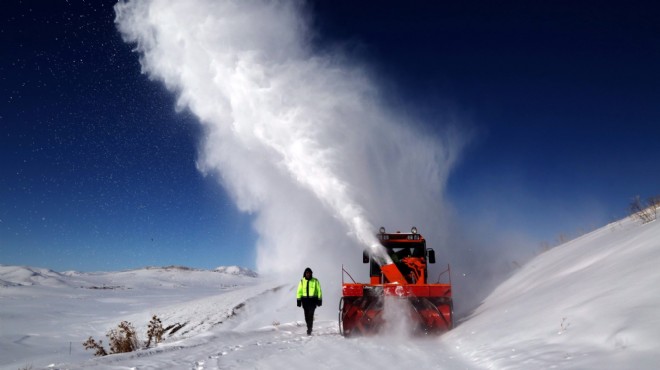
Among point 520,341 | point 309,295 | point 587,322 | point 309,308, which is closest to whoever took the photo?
point 587,322

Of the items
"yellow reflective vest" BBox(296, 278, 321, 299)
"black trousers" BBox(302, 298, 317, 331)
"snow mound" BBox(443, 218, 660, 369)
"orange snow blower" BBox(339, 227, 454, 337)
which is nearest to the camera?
"snow mound" BBox(443, 218, 660, 369)

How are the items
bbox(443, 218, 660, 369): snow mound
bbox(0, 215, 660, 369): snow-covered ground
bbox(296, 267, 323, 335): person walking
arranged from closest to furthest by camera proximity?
bbox(443, 218, 660, 369): snow mound < bbox(0, 215, 660, 369): snow-covered ground < bbox(296, 267, 323, 335): person walking

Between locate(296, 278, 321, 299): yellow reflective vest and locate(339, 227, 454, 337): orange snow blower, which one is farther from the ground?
locate(296, 278, 321, 299): yellow reflective vest

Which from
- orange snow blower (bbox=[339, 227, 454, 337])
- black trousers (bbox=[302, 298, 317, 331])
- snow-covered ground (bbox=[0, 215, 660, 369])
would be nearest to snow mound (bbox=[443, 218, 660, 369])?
snow-covered ground (bbox=[0, 215, 660, 369])

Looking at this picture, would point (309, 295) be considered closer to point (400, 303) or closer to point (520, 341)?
point (400, 303)

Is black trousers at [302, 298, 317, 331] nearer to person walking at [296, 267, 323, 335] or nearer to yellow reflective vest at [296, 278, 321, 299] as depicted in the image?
person walking at [296, 267, 323, 335]

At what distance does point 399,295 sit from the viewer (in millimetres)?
10094

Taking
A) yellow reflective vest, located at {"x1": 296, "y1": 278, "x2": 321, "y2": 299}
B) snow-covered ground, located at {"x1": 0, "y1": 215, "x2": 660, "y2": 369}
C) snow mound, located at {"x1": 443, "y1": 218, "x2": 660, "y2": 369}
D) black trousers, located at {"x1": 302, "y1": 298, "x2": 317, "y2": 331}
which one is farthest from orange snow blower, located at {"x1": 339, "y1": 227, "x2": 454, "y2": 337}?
yellow reflective vest, located at {"x1": 296, "y1": 278, "x2": 321, "y2": 299}

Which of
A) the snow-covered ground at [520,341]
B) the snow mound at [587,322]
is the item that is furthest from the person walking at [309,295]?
the snow mound at [587,322]

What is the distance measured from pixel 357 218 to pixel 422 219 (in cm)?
1116

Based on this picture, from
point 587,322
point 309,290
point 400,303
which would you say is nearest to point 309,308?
point 309,290

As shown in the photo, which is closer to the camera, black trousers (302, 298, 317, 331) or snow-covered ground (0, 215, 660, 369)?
snow-covered ground (0, 215, 660, 369)

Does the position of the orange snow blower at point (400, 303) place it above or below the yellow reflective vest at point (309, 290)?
below

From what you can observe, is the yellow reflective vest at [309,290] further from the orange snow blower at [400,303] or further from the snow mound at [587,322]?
the snow mound at [587,322]
